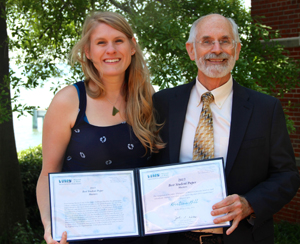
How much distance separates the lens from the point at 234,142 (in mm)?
2229

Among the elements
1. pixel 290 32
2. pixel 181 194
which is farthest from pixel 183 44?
pixel 290 32

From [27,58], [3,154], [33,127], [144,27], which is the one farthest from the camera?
[33,127]

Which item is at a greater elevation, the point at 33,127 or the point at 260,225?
the point at 33,127

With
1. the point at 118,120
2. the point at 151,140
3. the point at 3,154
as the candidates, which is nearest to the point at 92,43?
the point at 118,120

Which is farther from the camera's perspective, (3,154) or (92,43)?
(3,154)

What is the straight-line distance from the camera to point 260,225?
2244 millimetres

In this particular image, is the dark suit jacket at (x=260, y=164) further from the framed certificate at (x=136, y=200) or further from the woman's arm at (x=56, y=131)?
the woman's arm at (x=56, y=131)

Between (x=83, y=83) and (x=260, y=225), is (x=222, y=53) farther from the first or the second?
(x=260, y=225)

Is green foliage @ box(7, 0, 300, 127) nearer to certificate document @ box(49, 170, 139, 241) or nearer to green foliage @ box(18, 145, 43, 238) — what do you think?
certificate document @ box(49, 170, 139, 241)

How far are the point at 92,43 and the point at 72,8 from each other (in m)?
3.06

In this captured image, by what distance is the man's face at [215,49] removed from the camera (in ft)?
8.09

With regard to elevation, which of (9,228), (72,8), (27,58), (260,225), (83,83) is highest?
(72,8)

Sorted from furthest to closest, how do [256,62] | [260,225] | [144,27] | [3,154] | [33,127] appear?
[33,127] → [3,154] → [256,62] → [144,27] → [260,225]

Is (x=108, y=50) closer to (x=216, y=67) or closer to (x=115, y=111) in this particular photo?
(x=115, y=111)
